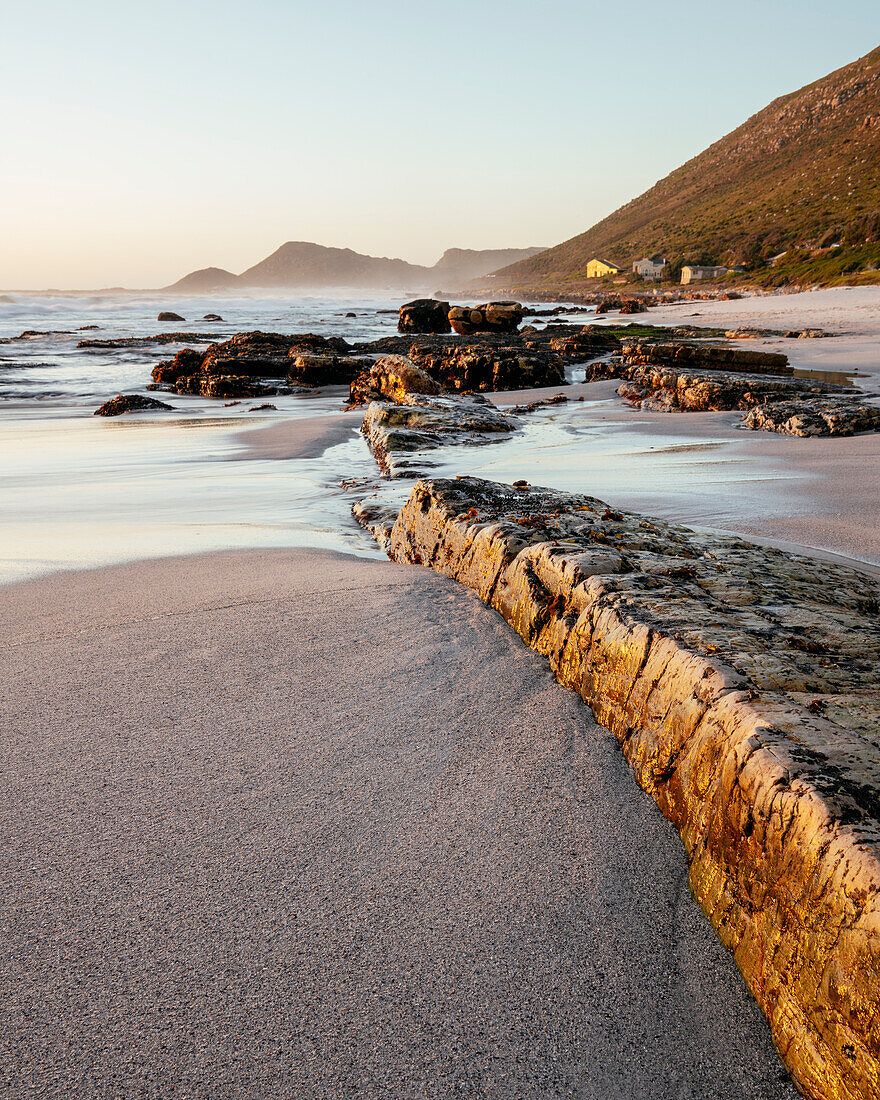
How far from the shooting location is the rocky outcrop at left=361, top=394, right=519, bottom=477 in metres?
6.39

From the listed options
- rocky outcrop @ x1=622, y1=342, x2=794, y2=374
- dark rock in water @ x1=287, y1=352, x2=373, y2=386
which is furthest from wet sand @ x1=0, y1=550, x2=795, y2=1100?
dark rock in water @ x1=287, y1=352, x2=373, y2=386

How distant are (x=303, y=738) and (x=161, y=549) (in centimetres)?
229

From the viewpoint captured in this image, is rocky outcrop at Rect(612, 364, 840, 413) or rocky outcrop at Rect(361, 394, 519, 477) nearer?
rocky outcrop at Rect(361, 394, 519, 477)

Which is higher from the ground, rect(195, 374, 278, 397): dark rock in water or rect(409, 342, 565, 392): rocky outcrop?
rect(409, 342, 565, 392): rocky outcrop

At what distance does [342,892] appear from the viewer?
1480 millimetres

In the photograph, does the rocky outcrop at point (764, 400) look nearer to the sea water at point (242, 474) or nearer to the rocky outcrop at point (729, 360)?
the rocky outcrop at point (729, 360)

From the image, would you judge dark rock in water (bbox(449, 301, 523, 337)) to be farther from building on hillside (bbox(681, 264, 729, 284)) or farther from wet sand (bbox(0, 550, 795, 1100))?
building on hillside (bbox(681, 264, 729, 284))

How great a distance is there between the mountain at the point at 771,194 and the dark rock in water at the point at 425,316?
31.4 m

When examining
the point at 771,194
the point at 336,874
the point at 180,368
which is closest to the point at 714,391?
the point at 336,874

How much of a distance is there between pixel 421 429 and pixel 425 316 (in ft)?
75.9

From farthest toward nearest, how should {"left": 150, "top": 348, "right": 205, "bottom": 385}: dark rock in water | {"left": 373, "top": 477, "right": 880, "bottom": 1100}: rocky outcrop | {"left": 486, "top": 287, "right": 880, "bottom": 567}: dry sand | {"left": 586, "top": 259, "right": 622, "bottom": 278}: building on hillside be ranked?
{"left": 586, "top": 259, "right": 622, "bottom": 278}: building on hillside → {"left": 150, "top": 348, "right": 205, "bottom": 385}: dark rock in water → {"left": 486, "top": 287, "right": 880, "bottom": 567}: dry sand → {"left": 373, "top": 477, "right": 880, "bottom": 1100}: rocky outcrop

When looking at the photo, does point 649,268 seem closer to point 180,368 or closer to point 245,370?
point 245,370

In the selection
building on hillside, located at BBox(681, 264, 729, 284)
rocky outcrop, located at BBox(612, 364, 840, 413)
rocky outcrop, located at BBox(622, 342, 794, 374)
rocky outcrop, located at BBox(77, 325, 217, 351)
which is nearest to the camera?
rocky outcrop, located at BBox(612, 364, 840, 413)

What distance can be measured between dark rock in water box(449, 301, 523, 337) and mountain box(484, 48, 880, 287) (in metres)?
30.5
